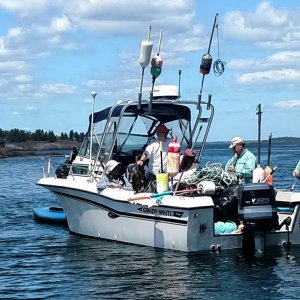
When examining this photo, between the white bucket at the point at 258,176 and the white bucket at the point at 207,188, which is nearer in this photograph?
the white bucket at the point at 207,188

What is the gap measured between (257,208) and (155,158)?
2750mm

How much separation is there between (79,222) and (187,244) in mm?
3351

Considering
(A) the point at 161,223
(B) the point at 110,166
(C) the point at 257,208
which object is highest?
(B) the point at 110,166

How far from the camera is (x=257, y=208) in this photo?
40.2 ft

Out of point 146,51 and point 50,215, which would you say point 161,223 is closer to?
point 146,51

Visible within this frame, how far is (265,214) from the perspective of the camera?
12.3 m

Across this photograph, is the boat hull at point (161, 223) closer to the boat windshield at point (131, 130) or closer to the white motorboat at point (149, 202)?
the white motorboat at point (149, 202)

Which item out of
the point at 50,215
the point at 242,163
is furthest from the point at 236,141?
the point at 50,215

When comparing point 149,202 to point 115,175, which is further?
point 115,175

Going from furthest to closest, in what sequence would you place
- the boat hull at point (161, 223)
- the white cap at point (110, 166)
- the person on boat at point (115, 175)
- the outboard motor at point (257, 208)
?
the white cap at point (110, 166)
the person on boat at point (115, 175)
the boat hull at point (161, 223)
the outboard motor at point (257, 208)

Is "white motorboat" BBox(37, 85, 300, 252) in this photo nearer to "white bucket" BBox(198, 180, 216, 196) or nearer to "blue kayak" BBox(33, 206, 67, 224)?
"white bucket" BBox(198, 180, 216, 196)

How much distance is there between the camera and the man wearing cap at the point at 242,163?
13.9 m

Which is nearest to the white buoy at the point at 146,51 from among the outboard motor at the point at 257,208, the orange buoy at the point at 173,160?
the orange buoy at the point at 173,160

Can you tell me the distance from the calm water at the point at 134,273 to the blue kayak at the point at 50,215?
2.97 metres
